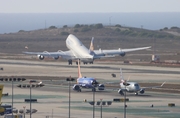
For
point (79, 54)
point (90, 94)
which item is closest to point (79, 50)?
point (79, 54)

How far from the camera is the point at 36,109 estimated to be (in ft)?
297

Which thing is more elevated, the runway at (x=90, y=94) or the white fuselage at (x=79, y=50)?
the white fuselage at (x=79, y=50)

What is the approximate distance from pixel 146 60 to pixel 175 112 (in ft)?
304

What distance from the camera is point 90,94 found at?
4254 inches

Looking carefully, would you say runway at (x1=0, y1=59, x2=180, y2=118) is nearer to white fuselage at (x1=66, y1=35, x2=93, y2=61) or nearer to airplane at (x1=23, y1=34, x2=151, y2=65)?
airplane at (x1=23, y1=34, x2=151, y2=65)

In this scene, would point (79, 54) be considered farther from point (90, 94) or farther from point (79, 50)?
point (90, 94)

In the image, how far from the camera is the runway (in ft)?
289

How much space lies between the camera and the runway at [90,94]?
8807cm

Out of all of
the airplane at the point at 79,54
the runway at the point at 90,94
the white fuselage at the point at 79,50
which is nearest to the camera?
the runway at the point at 90,94

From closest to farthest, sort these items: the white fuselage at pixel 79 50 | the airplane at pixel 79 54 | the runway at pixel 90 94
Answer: the runway at pixel 90 94
the white fuselage at pixel 79 50
the airplane at pixel 79 54

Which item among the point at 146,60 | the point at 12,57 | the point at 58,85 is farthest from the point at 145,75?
the point at 12,57

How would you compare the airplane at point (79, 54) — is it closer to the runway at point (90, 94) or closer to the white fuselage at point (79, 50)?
the white fuselage at point (79, 50)

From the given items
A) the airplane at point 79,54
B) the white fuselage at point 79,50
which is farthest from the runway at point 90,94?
the white fuselage at point 79,50

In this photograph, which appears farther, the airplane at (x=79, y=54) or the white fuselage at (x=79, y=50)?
the airplane at (x=79, y=54)
